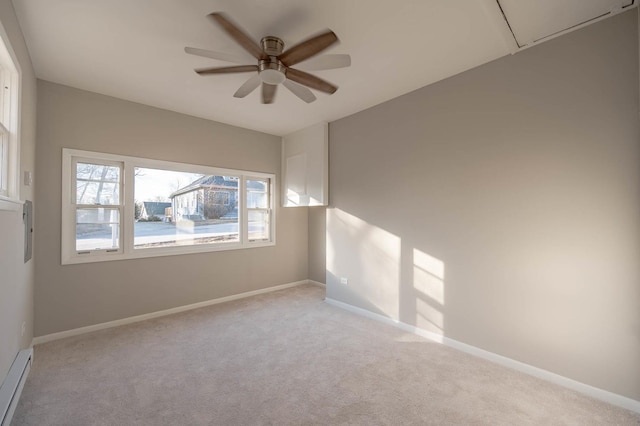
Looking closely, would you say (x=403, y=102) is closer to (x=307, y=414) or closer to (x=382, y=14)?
(x=382, y=14)

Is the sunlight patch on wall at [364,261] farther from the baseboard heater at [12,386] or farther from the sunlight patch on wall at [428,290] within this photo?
the baseboard heater at [12,386]

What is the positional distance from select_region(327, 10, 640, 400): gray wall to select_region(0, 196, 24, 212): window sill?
137 inches

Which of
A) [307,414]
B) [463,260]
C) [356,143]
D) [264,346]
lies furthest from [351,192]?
[307,414]

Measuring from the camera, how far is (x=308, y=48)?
80.3 inches

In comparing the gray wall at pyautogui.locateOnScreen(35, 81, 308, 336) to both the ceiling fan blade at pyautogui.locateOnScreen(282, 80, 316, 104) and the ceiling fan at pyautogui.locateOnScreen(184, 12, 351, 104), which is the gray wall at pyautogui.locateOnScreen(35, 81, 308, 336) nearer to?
the ceiling fan at pyautogui.locateOnScreen(184, 12, 351, 104)

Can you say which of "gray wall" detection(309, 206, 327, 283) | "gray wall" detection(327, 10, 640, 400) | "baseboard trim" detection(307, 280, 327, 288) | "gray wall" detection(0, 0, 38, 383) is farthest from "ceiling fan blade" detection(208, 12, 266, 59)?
"baseboard trim" detection(307, 280, 327, 288)

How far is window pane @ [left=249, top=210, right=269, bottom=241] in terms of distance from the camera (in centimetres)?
506

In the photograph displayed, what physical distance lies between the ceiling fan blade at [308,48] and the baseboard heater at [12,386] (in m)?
2.86

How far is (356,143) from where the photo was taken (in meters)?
4.13

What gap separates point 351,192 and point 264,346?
2.37 meters

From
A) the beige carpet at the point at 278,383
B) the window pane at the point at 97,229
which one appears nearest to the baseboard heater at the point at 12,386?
the beige carpet at the point at 278,383

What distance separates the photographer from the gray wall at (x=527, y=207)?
2.12 meters

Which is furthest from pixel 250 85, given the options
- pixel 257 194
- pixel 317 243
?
pixel 317 243

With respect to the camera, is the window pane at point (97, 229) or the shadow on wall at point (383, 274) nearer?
the shadow on wall at point (383, 274)
